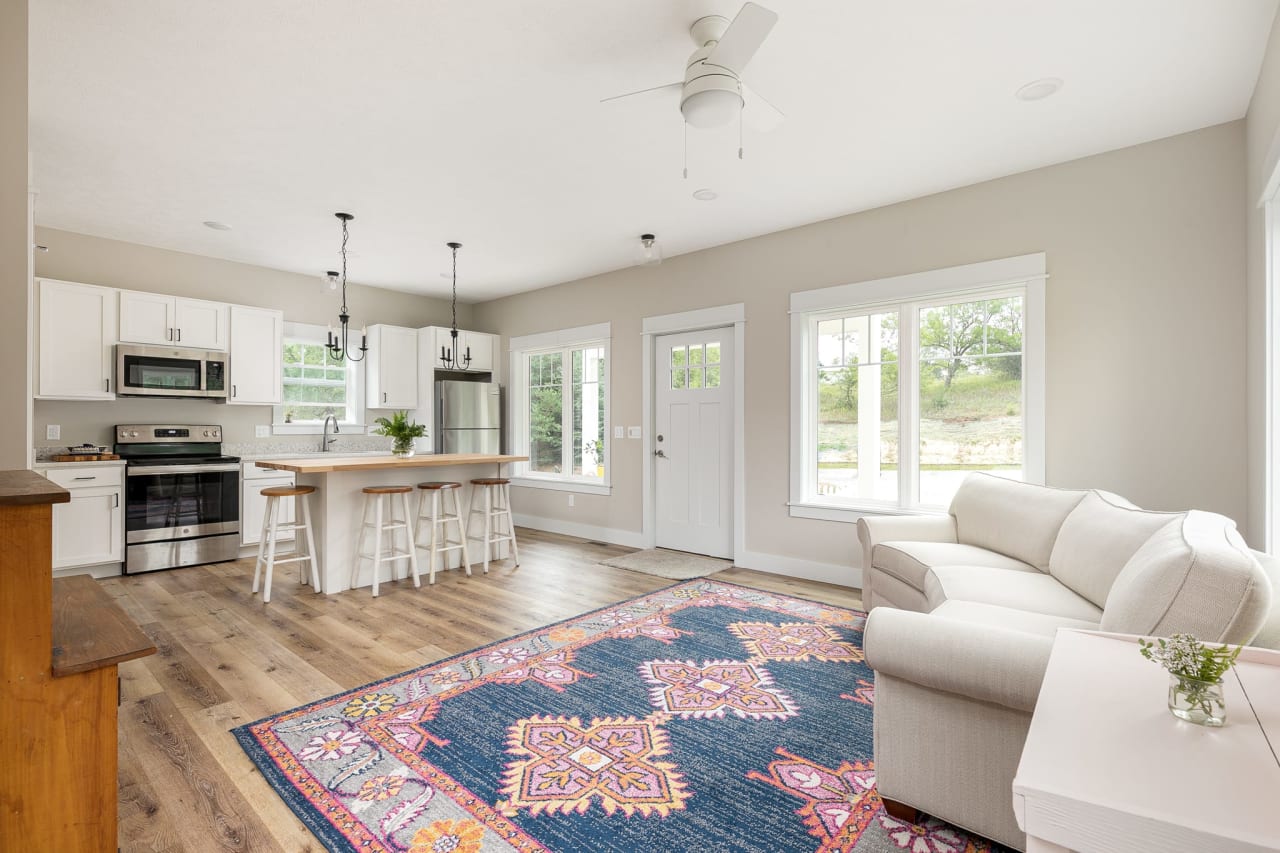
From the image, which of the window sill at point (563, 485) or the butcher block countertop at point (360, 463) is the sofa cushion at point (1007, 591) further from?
the window sill at point (563, 485)

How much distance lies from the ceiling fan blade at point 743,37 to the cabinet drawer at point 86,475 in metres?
5.16

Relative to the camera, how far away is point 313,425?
6070 millimetres

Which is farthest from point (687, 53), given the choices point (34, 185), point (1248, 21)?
point (34, 185)

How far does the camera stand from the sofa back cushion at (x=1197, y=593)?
54.4 inches

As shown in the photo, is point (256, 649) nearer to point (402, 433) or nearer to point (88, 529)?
point (402, 433)

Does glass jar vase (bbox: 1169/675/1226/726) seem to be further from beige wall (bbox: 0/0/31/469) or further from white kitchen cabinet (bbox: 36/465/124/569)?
white kitchen cabinet (bbox: 36/465/124/569)

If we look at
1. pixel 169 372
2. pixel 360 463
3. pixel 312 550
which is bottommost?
pixel 312 550

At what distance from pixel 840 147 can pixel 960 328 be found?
147 cm

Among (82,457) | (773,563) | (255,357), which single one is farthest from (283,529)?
(773,563)

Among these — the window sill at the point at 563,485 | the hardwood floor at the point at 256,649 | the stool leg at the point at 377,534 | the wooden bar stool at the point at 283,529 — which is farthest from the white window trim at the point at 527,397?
the wooden bar stool at the point at 283,529

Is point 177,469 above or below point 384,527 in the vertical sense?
above

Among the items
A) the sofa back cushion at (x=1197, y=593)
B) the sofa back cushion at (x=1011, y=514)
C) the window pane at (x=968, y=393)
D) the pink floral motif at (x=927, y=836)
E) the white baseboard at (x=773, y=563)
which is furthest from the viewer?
the white baseboard at (x=773, y=563)

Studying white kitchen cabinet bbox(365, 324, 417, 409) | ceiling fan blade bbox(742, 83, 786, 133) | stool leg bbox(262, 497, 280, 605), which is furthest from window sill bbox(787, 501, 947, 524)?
white kitchen cabinet bbox(365, 324, 417, 409)

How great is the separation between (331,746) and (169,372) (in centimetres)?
419
